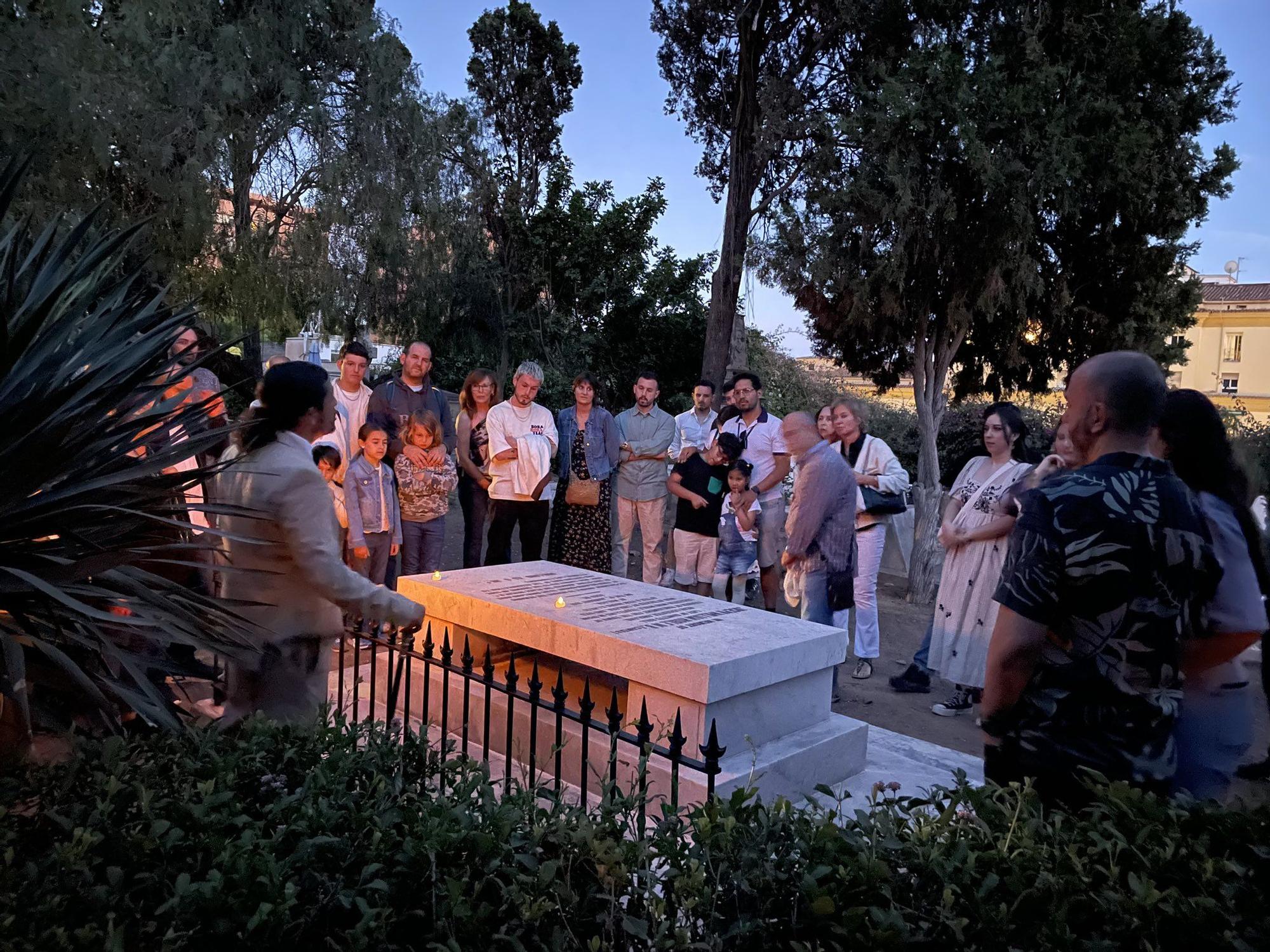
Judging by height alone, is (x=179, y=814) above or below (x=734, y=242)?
below

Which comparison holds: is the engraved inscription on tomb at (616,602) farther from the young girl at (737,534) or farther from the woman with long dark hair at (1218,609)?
the woman with long dark hair at (1218,609)

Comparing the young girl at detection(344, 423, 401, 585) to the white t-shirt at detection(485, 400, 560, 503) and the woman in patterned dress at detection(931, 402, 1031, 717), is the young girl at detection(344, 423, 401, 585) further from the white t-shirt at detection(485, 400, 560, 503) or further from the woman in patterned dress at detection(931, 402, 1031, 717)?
the woman in patterned dress at detection(931, 402, 1031, 717)

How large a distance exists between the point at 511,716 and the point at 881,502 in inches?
154

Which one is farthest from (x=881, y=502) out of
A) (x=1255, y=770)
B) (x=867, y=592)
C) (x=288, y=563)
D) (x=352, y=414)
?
(x=288, y=563)

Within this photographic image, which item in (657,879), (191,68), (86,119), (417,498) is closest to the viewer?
(657,879)

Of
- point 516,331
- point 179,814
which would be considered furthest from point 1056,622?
point 516,331

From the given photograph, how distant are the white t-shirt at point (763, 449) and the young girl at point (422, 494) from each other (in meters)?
2.53

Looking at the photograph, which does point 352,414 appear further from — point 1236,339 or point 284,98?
point 1236,339

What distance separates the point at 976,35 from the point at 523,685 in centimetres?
1187

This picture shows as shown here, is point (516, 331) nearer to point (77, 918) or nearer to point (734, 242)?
point (734, 242)

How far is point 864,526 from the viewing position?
6.68 m

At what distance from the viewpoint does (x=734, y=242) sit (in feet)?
50.2

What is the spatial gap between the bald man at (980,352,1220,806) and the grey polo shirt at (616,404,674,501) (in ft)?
19.8

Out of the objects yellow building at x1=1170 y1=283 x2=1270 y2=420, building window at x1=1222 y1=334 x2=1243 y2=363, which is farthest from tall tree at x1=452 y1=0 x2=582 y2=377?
building window at x1=1222 y1=334 x2=1243 y2=363
